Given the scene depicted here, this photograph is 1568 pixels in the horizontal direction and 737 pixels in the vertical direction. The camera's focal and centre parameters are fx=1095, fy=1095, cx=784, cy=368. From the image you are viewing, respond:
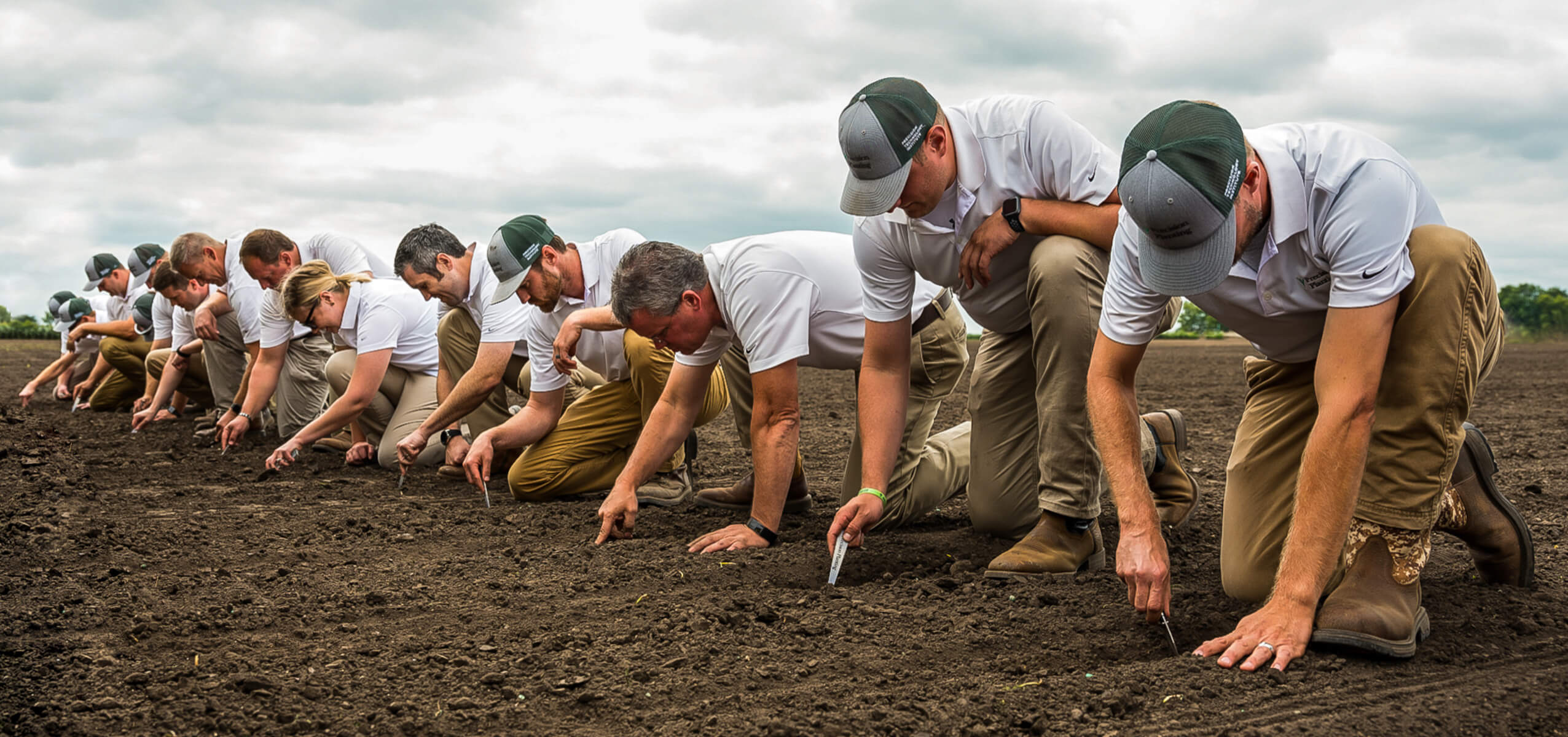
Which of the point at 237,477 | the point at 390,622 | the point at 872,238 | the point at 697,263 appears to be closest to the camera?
the point at 390,622

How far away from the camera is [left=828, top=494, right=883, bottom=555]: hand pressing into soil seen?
3080mm

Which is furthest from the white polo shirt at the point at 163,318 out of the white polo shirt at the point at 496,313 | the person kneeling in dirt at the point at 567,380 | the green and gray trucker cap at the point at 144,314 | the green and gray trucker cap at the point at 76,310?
the person kneeling in dirt at the point at 567,380

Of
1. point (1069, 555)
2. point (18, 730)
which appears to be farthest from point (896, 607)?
point (18, 730)

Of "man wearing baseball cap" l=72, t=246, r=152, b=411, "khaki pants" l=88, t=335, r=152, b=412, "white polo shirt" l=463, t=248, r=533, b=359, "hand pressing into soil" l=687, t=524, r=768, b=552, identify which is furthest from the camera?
"khaki pants" l=88, t=335, r=152, b=412

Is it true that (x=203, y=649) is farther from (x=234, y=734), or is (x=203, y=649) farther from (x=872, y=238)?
(x=872, y=238)

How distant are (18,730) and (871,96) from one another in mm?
2449

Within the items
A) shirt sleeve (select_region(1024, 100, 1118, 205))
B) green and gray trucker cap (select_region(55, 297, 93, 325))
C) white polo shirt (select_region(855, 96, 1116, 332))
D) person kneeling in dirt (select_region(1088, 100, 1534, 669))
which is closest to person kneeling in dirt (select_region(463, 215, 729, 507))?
white polo shirt (select_region(855, 96, 1116, 332))

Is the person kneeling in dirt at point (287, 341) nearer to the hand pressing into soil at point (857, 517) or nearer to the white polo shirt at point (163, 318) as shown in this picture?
the white polo shirt at point (163, 318)

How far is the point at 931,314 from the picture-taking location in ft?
13.5

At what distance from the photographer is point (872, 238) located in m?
3.28

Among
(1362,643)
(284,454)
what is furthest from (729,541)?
(284,454)

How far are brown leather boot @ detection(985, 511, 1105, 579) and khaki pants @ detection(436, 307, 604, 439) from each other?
300cm

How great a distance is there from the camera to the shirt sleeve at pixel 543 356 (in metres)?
4.71

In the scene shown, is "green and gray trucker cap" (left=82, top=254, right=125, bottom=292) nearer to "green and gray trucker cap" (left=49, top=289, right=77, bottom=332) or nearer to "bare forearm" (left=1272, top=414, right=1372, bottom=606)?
"green and gray trucker cap" (left=49, top=289, right=77, bottom=332)
